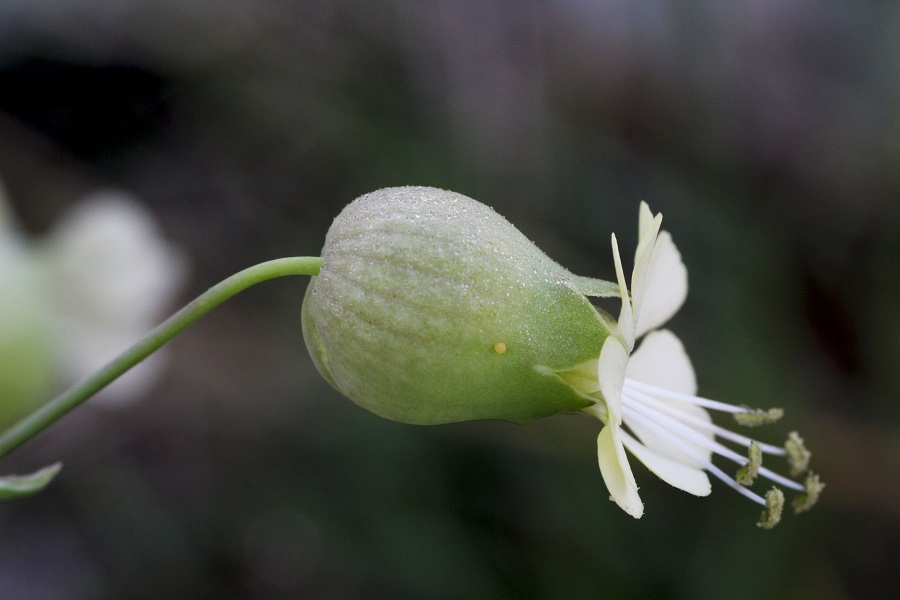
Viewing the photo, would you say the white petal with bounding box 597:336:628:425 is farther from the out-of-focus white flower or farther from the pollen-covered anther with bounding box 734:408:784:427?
the out-of-focus white flower

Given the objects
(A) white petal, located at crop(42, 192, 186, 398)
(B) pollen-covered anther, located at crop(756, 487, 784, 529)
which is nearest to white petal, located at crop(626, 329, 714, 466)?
(B) pollen-covered anther, located at crop(756, 487, 784, 529)

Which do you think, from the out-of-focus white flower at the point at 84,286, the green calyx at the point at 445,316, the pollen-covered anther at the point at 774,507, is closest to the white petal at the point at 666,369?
the pollen-covered anther at the point at 774,507

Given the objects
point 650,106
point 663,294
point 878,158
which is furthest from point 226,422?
point 878,158

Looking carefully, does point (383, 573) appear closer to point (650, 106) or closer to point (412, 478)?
point (412, 478)

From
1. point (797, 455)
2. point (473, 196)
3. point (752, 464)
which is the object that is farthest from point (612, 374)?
point (473, 196)

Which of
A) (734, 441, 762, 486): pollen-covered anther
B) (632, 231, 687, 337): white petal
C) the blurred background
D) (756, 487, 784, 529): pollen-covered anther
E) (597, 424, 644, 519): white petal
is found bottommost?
the blurred background

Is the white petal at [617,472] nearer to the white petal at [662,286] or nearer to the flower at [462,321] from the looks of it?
the flower at [462,321]
